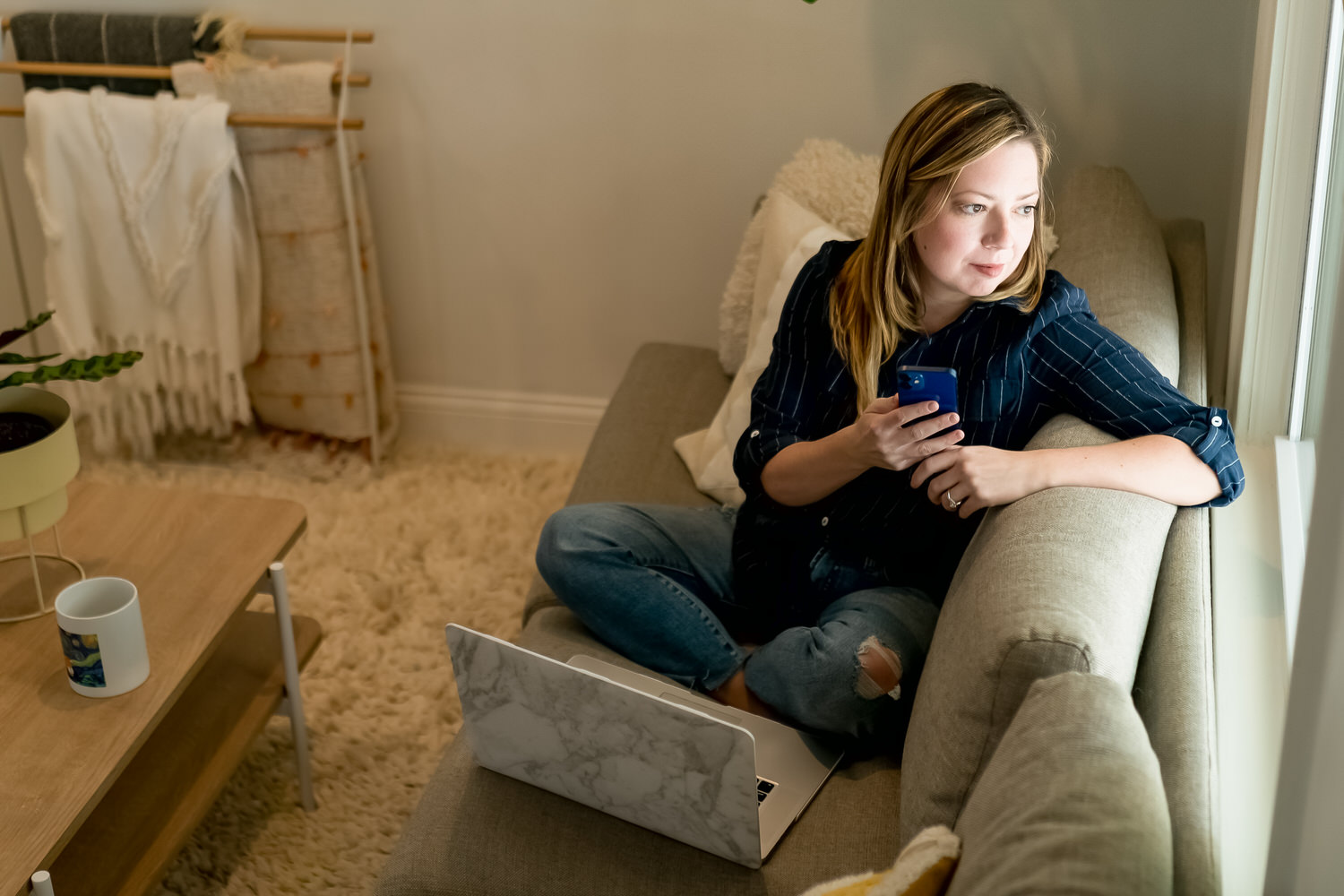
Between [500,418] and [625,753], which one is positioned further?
[500,418]

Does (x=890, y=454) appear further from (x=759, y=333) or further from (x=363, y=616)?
(x=363, y=616)

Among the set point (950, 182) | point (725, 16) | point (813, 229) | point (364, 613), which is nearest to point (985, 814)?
point (950, 182)

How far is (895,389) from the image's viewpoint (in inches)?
54.4

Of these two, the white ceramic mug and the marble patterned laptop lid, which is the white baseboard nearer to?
the white ceramic mug

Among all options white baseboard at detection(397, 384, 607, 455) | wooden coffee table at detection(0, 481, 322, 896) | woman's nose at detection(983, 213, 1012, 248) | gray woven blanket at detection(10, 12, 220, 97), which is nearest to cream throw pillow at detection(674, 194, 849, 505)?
woman's nose at detection(983, 213, 1012, 248)

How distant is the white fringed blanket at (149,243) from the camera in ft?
7.14

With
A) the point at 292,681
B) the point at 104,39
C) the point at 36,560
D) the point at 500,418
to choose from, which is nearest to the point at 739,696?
the point at 292,681

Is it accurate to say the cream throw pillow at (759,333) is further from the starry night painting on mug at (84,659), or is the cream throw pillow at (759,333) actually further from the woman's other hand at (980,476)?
the starry night painting on mug at (84,659)

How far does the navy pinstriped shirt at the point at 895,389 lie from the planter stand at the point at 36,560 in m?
0.84

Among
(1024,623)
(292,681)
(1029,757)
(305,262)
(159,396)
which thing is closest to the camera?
(1029,757)

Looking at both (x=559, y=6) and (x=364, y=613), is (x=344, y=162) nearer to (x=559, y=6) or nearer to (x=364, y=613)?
(x=559, y=6)

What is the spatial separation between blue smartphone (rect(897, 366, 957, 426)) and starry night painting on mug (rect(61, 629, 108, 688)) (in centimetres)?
89

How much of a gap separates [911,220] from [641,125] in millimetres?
1071

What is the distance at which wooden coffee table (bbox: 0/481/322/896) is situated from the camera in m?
1.20
